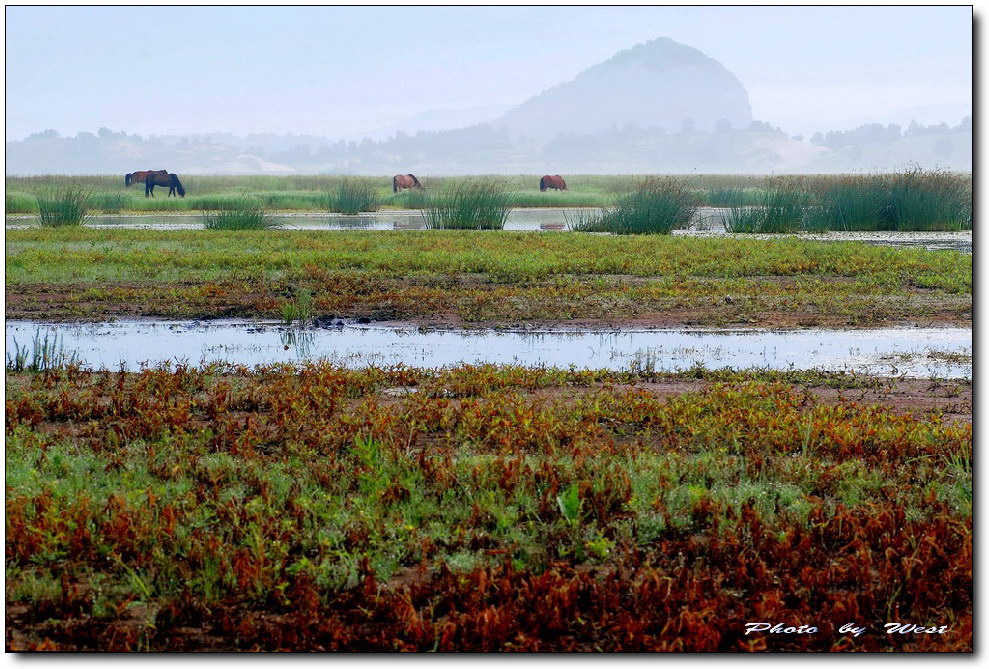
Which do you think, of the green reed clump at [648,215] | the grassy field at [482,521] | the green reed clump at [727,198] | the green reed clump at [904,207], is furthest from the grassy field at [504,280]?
the green reed clump at [727,198]

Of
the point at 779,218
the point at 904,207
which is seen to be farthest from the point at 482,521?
the point at 904,207

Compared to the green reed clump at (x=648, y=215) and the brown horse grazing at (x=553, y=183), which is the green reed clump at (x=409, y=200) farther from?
the brown horse grazing at (x=553, y=183)

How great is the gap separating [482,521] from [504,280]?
11.7 m

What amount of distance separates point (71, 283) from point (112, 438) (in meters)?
10.5

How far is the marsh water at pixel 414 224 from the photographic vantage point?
24.8 m

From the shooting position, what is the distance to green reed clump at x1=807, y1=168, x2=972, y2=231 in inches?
1083

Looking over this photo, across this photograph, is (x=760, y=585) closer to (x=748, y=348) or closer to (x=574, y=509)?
(x=574, y=509)

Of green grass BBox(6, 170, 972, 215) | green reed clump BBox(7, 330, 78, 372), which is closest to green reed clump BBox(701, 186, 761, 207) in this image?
green grass BBox(6, 170, 972, 215)

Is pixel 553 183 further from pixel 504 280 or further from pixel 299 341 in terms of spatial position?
pixel 299 341

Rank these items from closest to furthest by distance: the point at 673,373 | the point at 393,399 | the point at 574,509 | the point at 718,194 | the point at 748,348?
the point at 574,509, the point at 393,399, the point at 673,373, the point at 748,348, the point at 718,194

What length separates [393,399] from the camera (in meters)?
8.76

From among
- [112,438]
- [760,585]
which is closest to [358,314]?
[112,438]

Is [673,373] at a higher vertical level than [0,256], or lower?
lower

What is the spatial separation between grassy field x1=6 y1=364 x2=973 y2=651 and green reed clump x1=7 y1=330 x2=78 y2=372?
5.75ft
